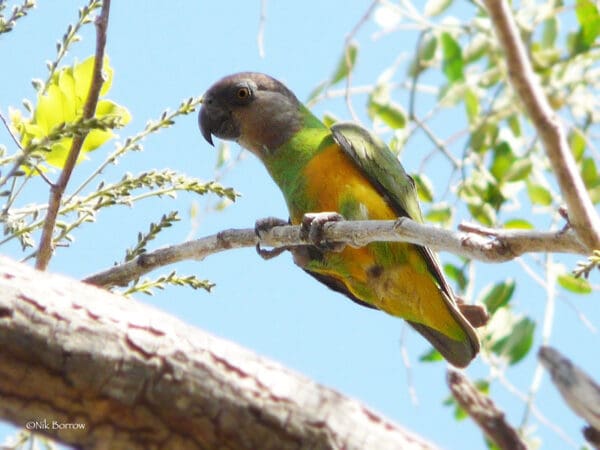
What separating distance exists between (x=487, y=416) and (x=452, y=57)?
11.4 feet

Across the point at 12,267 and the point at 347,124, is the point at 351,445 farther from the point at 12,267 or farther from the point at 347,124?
the point at 347,124

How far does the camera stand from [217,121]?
216 inches

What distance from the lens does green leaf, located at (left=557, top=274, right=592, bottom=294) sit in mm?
5164

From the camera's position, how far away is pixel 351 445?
224 centimetres

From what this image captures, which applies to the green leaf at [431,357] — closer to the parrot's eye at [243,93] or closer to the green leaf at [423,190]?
the green leaf at [423,190]

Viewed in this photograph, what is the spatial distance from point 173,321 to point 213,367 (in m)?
0.17

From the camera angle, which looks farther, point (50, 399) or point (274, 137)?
point (274, 137)

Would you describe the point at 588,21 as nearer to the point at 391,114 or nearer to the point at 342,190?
the point at 391,114

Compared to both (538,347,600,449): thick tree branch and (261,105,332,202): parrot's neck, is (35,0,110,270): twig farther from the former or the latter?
(261,105,332,202): parrot's neck

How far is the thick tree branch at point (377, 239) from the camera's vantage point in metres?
2.47

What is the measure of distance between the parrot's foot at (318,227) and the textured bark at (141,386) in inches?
63.4

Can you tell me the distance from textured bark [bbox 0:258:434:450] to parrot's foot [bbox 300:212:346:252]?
1.61m

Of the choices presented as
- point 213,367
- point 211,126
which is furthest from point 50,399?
point 211,126

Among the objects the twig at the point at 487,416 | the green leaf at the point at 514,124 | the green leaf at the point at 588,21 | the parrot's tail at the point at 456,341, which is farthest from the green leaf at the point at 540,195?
the twig at the point at 487,416
